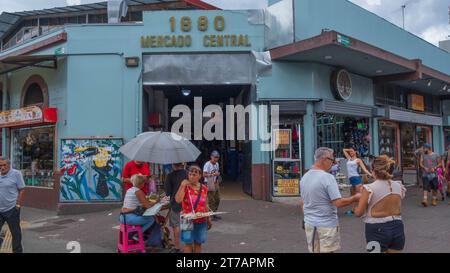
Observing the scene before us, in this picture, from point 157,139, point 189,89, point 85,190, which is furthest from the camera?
point 189,89

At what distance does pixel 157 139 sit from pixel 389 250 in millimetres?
3865

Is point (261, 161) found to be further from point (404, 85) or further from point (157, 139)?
point (404, 85)

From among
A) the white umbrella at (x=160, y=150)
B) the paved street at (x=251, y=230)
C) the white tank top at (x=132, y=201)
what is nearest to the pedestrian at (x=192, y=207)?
the white umbrella at (x=160, y=150)

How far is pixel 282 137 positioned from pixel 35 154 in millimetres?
8229

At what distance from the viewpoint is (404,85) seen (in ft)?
54.4

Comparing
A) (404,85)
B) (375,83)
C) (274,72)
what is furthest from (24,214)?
(404,85)

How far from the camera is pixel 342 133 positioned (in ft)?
44.5

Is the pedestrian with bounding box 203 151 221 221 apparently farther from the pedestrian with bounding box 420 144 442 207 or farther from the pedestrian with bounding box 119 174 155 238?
the pedestrian with bounding box 420 144 442 207

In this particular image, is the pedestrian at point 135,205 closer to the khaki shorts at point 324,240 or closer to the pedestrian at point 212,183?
the pedestrian at point 212,183

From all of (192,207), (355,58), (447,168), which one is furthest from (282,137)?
(192,207)

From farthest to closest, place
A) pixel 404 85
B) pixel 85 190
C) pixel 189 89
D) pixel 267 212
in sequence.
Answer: pixel 404 85 < pixel 189 89 < pixel 85 190 < pixel 267 212

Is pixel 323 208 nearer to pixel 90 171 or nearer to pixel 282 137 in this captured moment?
pixel 282 137

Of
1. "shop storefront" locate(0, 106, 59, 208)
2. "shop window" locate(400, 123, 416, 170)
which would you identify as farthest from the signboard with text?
"shop window" locate(400, 123, 416, 170)
